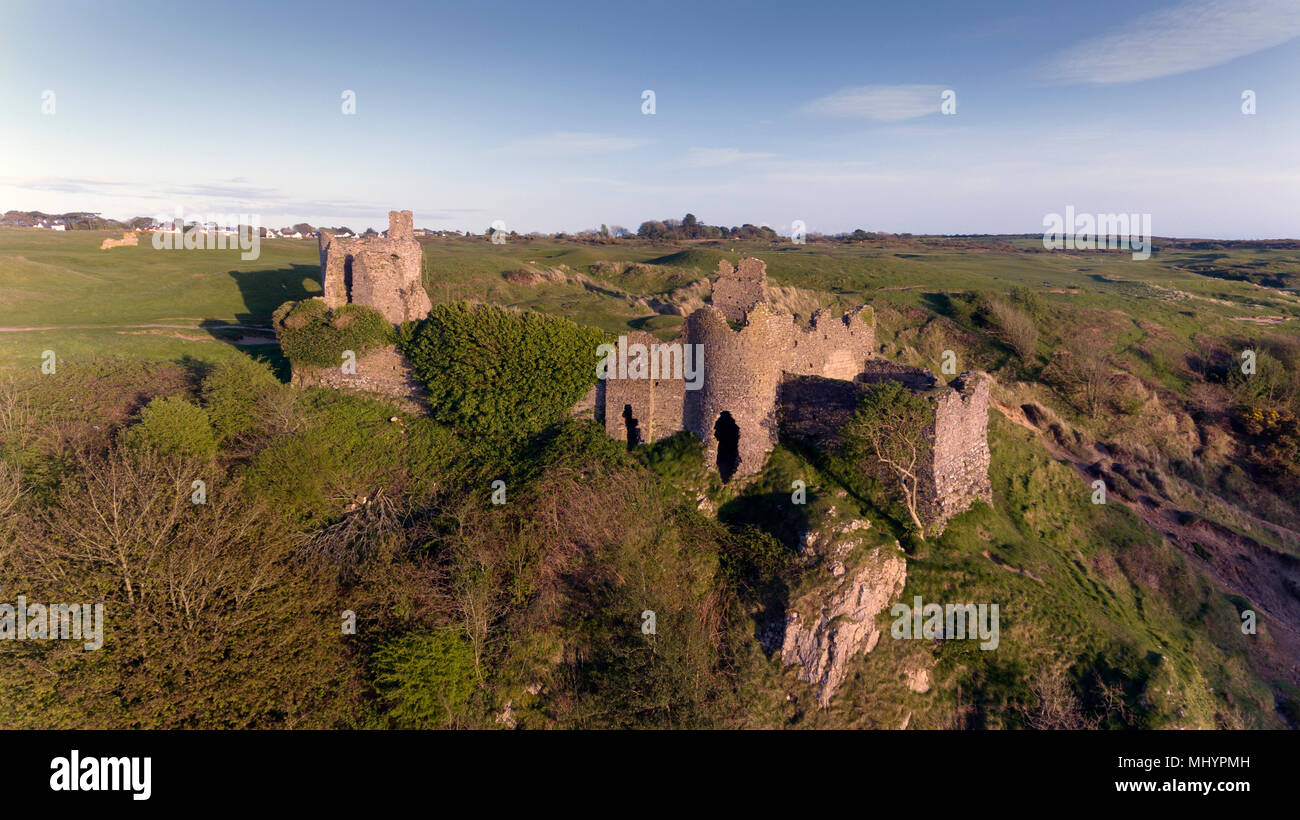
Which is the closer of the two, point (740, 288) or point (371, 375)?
point (371, 375)

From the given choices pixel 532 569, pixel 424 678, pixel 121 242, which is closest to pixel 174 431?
pixel 424 678

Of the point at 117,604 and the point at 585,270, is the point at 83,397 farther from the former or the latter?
the point at 585,270

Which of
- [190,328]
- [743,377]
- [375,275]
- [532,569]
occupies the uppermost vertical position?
[375,275]

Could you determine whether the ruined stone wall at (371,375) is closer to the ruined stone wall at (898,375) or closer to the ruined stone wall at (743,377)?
the ruined stone wall at (743,377)

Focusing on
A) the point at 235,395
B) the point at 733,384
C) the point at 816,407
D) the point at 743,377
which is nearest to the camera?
the point at 743,377

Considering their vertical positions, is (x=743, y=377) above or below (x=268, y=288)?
below

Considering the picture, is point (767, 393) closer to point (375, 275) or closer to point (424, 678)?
point (424, 678)

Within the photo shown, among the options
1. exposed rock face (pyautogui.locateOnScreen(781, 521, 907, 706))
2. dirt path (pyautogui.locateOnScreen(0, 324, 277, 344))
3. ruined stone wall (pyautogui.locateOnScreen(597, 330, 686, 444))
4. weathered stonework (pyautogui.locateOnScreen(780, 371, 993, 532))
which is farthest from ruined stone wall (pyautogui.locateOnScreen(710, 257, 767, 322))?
dirt path (pyautogui.locateOnScreen(0, 324, 277, 344))

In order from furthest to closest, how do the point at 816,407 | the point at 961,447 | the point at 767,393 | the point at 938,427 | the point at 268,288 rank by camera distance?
the point at 268,288, the point at 816,407, the point at 767,393, the point at 961,447, the point at 938,427
